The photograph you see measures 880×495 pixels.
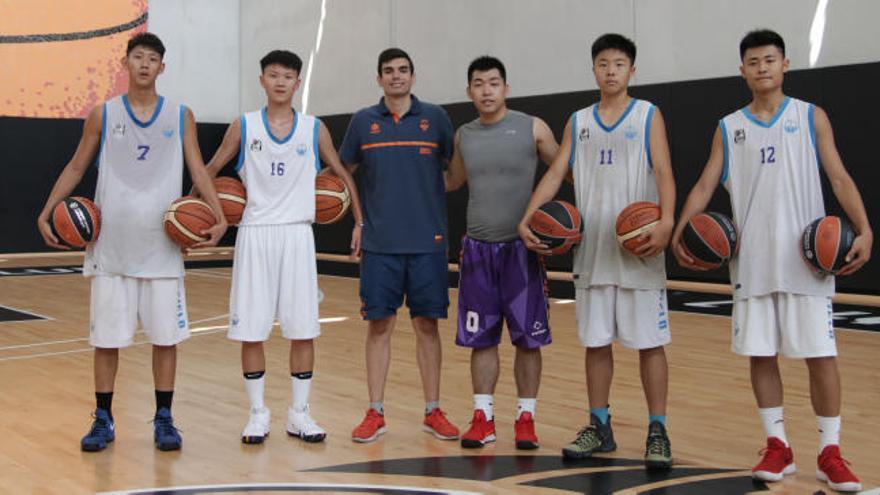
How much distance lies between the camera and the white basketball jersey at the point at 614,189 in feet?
12.6

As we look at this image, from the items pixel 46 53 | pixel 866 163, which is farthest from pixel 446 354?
pixel 46 53

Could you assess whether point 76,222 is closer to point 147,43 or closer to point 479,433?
point 147,43

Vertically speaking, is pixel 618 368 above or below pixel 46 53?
below

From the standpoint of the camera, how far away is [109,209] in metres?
4.13

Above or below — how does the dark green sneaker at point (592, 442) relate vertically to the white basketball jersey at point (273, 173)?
below

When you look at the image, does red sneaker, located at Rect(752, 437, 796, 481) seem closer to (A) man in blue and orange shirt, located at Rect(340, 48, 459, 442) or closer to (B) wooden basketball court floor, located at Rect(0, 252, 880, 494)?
(B) wooden basketball court floor, located at Rect(0, 252, 880, 494)

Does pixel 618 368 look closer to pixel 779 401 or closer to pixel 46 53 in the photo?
pixel 779 401

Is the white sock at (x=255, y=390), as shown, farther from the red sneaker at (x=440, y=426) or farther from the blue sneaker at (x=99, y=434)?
the red sneaker at (x=440, y=426)

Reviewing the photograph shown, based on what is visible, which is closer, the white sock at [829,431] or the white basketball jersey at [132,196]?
the white sock at [829,431]

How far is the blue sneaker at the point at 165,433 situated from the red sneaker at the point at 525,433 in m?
1.32

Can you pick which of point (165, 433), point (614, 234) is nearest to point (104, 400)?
point (165, 433)

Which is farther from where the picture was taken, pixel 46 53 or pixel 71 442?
pixel 46 53

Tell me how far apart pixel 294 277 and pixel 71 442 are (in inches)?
44.0

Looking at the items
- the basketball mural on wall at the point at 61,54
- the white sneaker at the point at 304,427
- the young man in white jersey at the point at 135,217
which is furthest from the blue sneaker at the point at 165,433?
the basketball mural on wall at the point at 61,54
